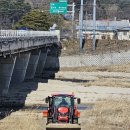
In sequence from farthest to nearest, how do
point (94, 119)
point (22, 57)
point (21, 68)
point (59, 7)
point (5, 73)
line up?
point (59, 7)
point (21, 68)
point (22, 57)
point (5, 73)
point (94, 119)

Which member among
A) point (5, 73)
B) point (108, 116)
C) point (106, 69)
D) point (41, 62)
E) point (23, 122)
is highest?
point (5, 73)

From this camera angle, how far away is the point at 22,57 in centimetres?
5700

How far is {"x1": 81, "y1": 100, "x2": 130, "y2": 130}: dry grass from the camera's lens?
91.5 feet

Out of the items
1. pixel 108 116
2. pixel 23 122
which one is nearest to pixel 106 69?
pixel 108 116

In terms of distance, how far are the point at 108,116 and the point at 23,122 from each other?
6.34 meters

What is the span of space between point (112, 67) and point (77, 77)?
434 inches

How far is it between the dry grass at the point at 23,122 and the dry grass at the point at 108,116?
8.40 feet

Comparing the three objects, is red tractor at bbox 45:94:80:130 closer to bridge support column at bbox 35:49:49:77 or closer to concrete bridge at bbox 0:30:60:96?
concrete bridge at bbox 0:30:60:96

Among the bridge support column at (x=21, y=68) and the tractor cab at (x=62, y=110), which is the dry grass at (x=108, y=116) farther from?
the bridge support column at (x=21, y=68)

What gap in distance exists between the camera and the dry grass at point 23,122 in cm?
2637

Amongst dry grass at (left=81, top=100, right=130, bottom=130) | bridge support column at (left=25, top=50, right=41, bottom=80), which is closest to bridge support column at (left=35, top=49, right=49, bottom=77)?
bridge support column at (left=25, top=50, right=41, bottom=80)

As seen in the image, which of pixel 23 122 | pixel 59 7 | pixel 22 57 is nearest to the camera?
pixel 23 122

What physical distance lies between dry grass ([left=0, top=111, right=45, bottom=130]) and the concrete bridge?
5403 millimetres

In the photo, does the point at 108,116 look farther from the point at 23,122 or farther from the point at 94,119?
the point at 23,122
